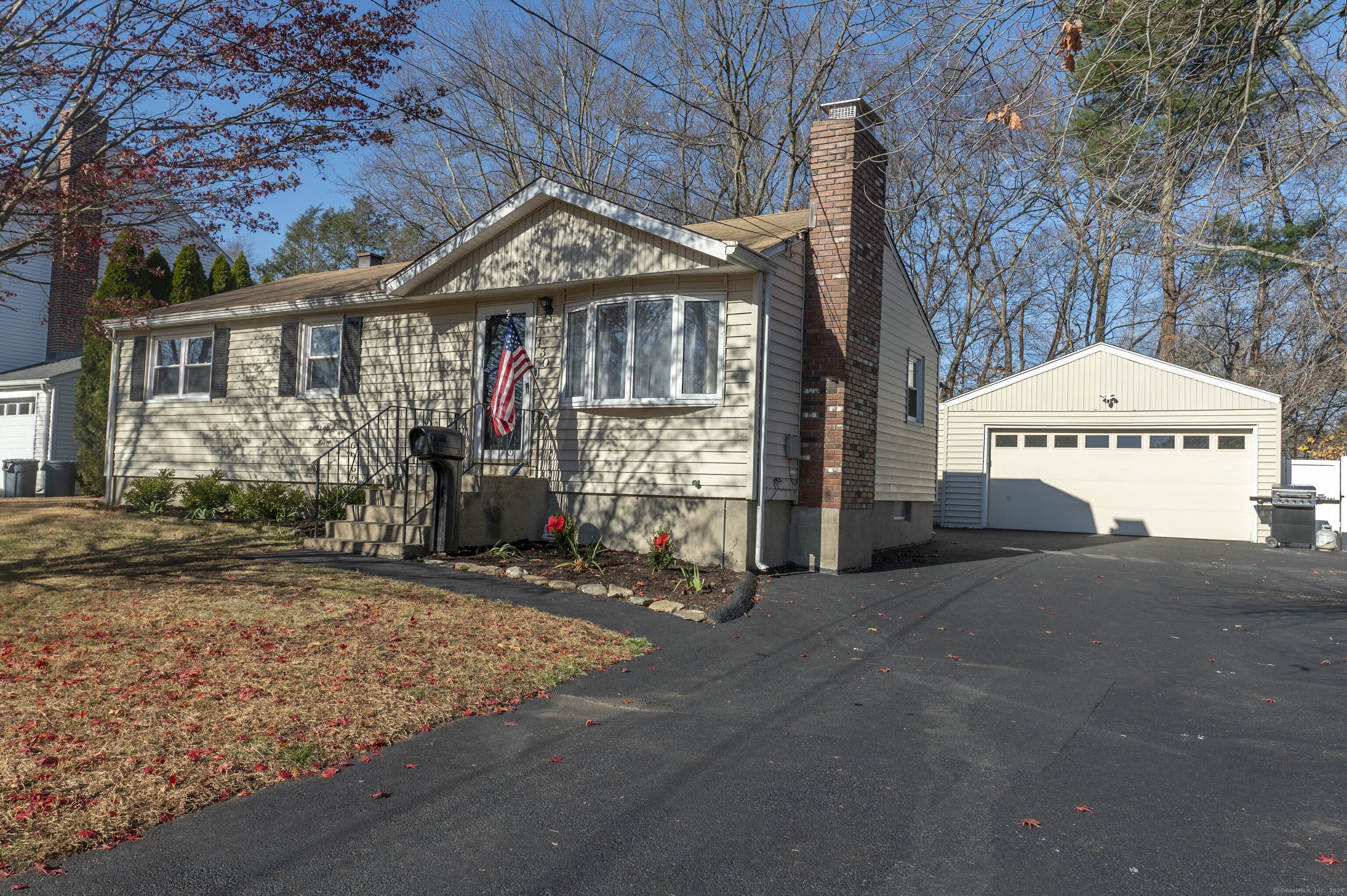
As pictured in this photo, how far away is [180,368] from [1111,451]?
742 inches

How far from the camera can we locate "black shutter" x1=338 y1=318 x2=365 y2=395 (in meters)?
14.4

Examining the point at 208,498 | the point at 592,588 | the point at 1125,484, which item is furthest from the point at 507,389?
the point at 1125,484

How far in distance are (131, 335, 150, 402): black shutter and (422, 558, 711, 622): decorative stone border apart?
30.7 ft

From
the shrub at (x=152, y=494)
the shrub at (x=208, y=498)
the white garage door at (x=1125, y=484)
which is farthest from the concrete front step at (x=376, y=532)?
the white garage door at (x=1125, y=484)

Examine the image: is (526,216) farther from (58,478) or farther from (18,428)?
(18,428)

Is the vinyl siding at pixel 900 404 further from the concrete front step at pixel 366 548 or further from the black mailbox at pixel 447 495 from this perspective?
the concrete front step at pixel 366 548

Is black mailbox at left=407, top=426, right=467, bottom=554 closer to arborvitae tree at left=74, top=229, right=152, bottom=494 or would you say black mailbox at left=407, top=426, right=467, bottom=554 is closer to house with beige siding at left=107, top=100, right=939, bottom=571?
house with beige siding at left=107, top=100, right=939, bottom=571

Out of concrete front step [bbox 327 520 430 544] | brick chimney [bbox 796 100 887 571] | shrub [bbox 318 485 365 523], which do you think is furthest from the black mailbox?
brick chimney [bbox 796 100 887 571]

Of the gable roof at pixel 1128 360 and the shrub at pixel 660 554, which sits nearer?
the shrub at pixel 660 554

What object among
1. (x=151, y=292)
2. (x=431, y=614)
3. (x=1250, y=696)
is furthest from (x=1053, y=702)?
(x=151, y=292)

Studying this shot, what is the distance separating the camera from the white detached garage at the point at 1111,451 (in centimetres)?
1886

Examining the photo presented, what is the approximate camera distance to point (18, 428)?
2447cm

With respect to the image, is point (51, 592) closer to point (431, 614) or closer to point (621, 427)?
point (431, 614)

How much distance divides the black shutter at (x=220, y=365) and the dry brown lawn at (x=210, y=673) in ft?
18.6
